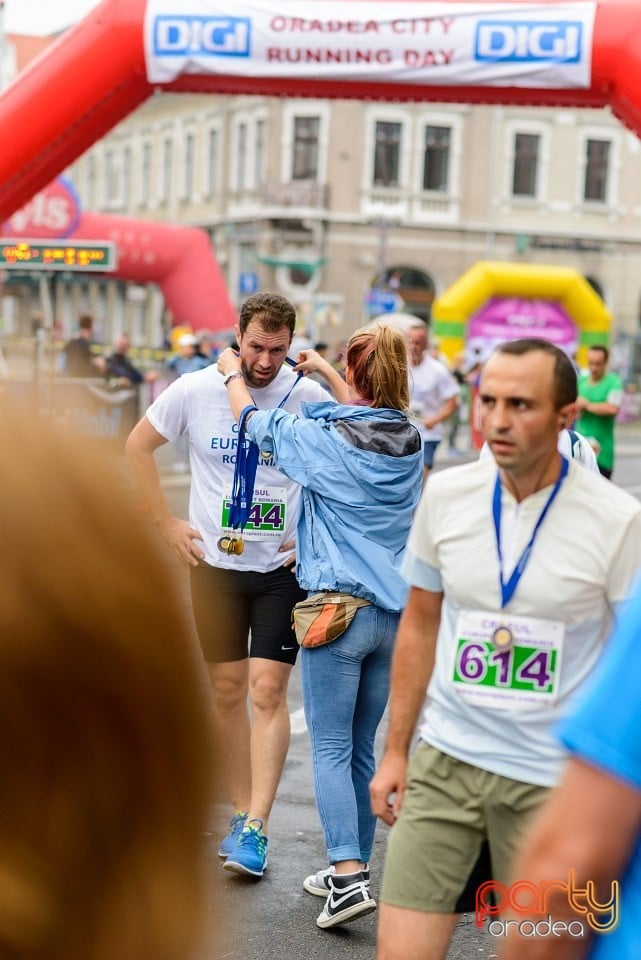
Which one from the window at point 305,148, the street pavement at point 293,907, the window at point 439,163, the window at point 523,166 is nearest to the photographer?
the street pavement at point 293,907

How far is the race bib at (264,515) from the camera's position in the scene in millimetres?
5352

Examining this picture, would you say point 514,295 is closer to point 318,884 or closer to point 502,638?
point 318,884

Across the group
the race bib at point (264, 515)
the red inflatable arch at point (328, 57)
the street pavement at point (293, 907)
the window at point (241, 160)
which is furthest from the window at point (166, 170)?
the race bib at point (264, 515)

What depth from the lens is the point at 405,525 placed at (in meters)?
4.84

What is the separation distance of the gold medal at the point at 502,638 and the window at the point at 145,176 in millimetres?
57114

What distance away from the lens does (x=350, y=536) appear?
4711 mm

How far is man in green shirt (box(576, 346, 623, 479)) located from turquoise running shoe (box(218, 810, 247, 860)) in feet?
26.2

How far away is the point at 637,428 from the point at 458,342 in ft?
17.7

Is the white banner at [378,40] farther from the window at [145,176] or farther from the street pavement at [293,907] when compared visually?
the window at [145,176]

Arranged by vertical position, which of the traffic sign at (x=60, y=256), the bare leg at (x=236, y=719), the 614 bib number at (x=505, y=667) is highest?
the traffic sign at (x=60, y=256)

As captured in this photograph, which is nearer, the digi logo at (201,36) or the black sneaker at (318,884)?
the black sneaker at (318,884)

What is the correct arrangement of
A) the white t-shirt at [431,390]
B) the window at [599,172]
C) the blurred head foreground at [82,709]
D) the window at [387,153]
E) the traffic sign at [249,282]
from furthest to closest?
the window at [599,172]
the window at [387,153]
the traffic sign at [249,282]
the white t-shirt at [431,390]
the blurred head foreground at [82,709]

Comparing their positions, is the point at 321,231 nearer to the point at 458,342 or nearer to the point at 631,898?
the point at 458,342

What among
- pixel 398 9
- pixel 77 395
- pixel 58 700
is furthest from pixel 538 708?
pixel 77 395
